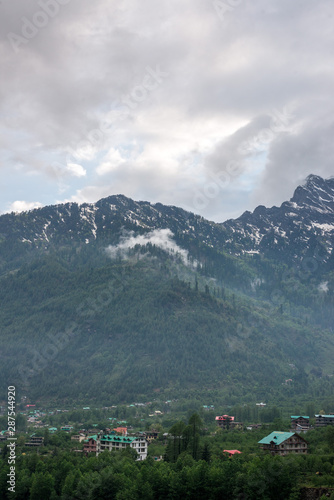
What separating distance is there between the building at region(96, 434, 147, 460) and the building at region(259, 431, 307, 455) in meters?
41.1

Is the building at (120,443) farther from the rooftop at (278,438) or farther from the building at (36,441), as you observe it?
the rooftop at (278,438)

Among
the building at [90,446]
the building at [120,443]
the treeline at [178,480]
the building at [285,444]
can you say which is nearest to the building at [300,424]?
the building at [285,444]

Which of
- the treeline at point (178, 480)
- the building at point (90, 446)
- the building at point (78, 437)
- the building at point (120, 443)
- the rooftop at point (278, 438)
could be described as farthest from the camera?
the building at point (78, 437)

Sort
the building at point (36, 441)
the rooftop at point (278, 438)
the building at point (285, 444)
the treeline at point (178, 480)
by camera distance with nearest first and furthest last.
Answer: the treeline at point (178, 480), the building at point (285, 444), the rooftop at point (278, 438), the building at point (36, 441)

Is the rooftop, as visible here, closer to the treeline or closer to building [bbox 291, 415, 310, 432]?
the treeline

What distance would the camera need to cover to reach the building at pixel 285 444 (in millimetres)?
136337

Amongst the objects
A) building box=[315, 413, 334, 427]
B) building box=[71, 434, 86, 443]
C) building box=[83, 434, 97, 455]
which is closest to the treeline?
building box=[83, 434, 97, 455]

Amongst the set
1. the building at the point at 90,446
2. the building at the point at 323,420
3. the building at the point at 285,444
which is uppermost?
the building at the point at 323,420

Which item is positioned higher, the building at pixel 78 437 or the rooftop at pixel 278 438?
the rooftop at pixel 278 438

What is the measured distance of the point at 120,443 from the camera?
16938cm

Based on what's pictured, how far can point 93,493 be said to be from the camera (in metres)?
108

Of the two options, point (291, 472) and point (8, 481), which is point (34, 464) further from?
point (291, 472)

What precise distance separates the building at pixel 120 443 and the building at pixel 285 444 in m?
41.1

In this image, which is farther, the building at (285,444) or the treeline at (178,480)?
the building at (285,444)
